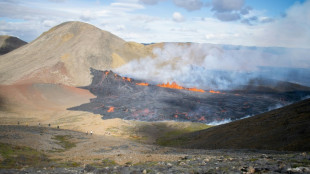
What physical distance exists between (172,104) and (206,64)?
76450mm

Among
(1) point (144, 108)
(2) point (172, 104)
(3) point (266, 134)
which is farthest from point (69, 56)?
(3) point (266, 134)

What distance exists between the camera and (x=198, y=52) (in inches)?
6486

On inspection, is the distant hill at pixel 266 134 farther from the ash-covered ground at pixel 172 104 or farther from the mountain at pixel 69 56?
the mountain at pixel 69 56

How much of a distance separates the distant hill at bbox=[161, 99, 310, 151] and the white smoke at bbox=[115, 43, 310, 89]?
71611 mm

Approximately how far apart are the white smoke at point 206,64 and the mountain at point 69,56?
36.0ft

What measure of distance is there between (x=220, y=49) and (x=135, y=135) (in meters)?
122

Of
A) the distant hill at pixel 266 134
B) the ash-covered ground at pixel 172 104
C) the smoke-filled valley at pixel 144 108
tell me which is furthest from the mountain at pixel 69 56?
the distant hill at pixel 266 134

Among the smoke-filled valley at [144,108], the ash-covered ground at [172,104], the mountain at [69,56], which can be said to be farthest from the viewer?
the mountain at [69,56]

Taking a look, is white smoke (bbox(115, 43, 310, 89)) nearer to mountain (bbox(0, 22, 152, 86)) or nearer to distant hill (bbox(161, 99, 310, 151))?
mountain (bbox(0, 22, 152, 86))

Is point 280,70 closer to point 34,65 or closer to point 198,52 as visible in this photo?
point 198,52

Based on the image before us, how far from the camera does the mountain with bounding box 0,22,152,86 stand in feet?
370

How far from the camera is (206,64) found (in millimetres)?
154625

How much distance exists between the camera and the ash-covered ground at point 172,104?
77.9 m

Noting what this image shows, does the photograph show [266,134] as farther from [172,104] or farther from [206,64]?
[206,64]
